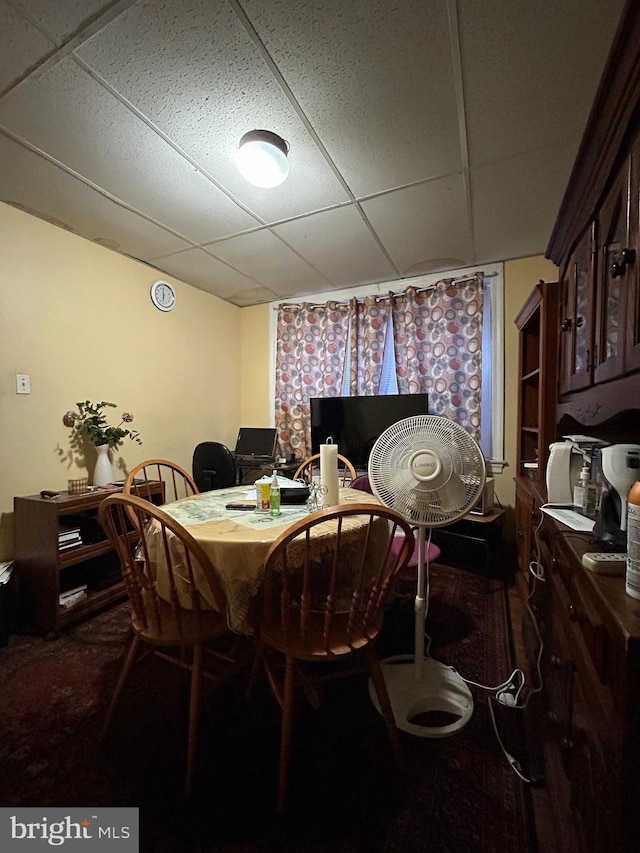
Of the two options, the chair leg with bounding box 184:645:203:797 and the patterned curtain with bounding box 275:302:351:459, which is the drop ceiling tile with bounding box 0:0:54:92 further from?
the patterned curtain with bounding box 275:302:351:459

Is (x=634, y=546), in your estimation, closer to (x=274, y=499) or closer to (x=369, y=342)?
Result: (x=274, y=499)

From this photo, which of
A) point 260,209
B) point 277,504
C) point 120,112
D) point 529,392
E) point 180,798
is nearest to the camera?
point 180,798

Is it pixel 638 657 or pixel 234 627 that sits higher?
pixel 638 657

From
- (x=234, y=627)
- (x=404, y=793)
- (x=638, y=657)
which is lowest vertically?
(x=404, y=793)

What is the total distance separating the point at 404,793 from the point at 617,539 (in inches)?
39.8

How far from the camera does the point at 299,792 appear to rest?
3.69 feet

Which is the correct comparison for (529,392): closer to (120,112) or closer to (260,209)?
(260,209)

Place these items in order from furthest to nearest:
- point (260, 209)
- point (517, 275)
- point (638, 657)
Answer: point (517, 275) < point (260, 209) < point (638, 657)

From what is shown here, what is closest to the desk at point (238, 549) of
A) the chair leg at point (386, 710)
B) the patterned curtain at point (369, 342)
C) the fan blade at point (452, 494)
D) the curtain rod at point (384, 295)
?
the fan blade at point (452, 494)

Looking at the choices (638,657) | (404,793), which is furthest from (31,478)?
(638,657)

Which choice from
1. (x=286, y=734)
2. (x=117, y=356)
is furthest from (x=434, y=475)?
(x=117, y=356)

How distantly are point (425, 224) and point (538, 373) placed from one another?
1.17 m

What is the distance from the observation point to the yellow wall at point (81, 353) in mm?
2107

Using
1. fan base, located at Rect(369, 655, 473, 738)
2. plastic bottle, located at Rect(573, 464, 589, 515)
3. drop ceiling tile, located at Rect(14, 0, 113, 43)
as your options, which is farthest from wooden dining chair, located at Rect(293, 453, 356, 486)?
drop ceiling tile, located at Rect(14, 0, 113, 43)
